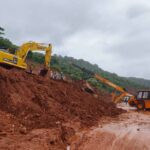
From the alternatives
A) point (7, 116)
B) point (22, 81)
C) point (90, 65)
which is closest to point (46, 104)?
point (22, 81)

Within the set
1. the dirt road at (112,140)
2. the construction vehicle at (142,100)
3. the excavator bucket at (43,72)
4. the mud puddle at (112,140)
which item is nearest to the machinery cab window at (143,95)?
the construction vehicle at (142,100)

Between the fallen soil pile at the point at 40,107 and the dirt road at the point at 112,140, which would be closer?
the dirt road at the point at 112,140

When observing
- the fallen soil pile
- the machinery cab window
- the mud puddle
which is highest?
the machinery cab window

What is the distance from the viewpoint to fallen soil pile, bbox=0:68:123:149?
13.1 metres

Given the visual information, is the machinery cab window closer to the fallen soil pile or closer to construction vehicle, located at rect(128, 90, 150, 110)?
construction vehicle, located at rect(128, 90, 150, 110)

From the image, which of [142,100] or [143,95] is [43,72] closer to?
[142,100]

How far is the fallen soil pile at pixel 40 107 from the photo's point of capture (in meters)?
13.1

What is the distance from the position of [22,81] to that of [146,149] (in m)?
8.19

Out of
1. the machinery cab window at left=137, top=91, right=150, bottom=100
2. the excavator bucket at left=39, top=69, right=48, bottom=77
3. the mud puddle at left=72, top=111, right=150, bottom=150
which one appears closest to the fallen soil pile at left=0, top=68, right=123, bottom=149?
the mud puddle at left=72, top=111, right=150, bottom=150

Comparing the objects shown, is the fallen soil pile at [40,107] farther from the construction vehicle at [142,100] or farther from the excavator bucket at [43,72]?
the construction vehicle at [142,100]

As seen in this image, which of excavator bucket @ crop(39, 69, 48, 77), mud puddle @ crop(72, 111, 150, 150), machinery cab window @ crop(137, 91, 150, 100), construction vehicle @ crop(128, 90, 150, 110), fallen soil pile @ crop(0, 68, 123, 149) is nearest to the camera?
mud puddle @ crop(72, 111, 150, 150)

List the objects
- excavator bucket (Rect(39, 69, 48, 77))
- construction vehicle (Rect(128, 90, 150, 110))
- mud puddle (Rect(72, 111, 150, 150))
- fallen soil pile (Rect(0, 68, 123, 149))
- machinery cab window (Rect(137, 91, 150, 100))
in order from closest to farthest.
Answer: mud puddle (Rect(72, 111, 150, 150)) → fallen soil pile (Rect(0, 68, 123, 149)) → excavator bucket (Rect(39, 69, 48, 77)) → construction vehicle (Rect(128, 90, 150, 110)) → machinery cab window (Rect(137, 91, 150, 100))

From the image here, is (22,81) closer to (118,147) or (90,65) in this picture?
(118,147)

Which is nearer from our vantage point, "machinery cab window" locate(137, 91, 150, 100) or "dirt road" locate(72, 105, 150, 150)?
"dirt road" locate(72, 105, 150, 150)
